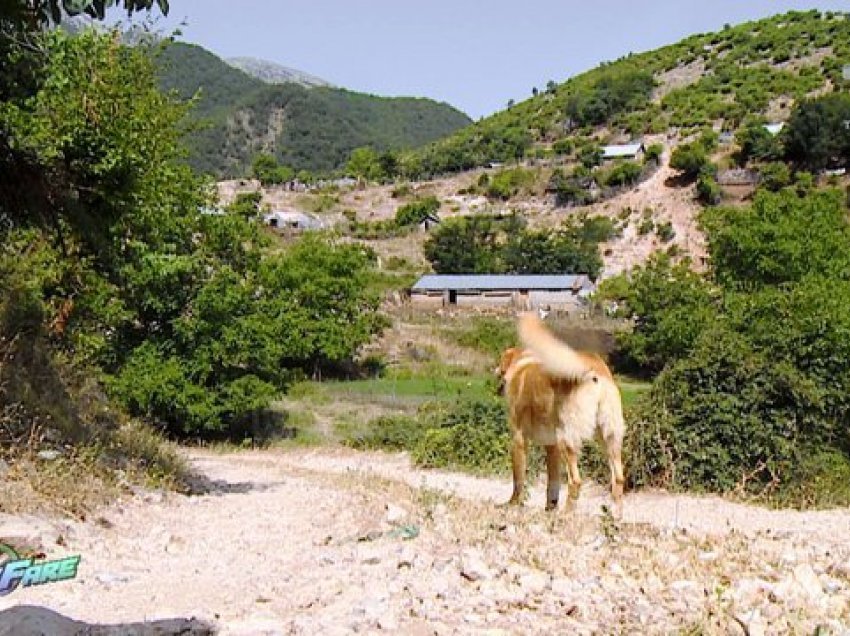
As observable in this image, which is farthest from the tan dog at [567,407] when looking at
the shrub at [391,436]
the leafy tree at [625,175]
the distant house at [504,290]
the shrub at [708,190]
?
the leafy tree at [625,175]

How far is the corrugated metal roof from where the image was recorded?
66500mm

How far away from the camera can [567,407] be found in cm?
834

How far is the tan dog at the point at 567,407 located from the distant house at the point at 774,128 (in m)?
87.7

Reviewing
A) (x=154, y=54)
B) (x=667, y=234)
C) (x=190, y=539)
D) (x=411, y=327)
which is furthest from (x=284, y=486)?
(x=667, y=234)

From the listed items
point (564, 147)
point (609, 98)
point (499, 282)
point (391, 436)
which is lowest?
point (391, 436)

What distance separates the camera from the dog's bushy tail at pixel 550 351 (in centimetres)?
770

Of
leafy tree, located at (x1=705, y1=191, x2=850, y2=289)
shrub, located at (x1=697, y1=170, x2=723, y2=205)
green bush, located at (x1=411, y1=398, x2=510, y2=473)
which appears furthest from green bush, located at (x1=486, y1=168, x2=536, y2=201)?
green bush, located at (x1=411, y1=398, x2=510, y2=473)

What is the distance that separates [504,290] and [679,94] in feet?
201

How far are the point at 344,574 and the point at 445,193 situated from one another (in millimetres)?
99229

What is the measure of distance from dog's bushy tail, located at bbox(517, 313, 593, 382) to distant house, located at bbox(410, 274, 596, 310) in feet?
184

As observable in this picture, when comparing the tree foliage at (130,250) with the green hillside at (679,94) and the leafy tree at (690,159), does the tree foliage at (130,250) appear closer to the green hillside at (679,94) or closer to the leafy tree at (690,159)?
the leafy tree at (690,159)

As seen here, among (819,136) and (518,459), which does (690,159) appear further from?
(518,459)

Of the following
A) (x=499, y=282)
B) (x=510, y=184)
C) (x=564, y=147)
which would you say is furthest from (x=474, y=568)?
(x=564, y=147)

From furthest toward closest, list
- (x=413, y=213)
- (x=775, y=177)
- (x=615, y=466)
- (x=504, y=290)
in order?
(x=413, y=213) → (x=775, y=177) → (x=504, y=290) → (x=615, y=466)
